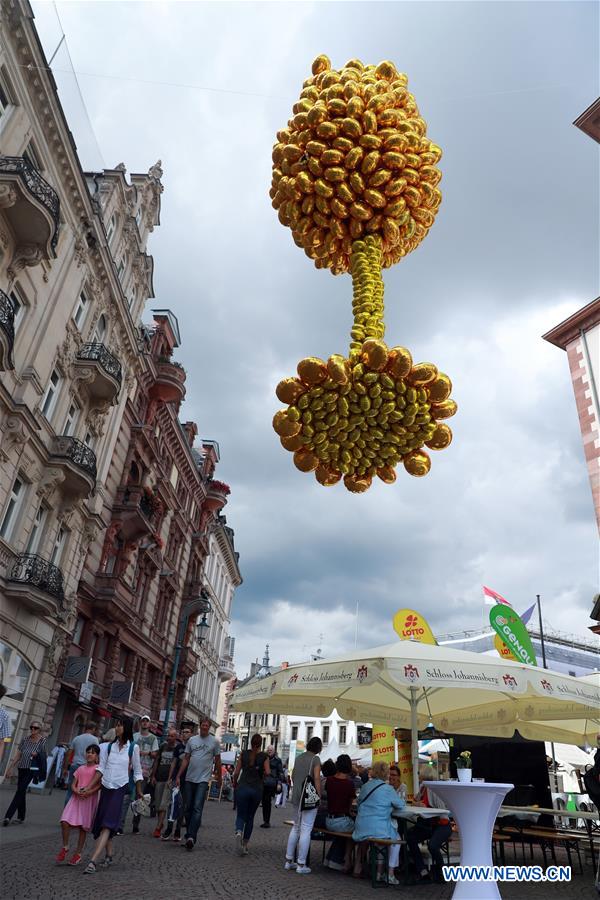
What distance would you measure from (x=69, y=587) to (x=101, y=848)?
15388 millimetres

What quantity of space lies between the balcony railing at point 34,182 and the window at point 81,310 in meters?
4.66

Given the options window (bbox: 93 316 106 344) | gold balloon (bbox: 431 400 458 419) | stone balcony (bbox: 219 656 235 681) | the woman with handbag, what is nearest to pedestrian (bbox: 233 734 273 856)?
the woman with handbag

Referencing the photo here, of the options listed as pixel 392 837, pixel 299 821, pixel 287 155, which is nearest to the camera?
pixel 287 155

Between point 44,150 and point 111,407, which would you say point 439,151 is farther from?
point 111,407

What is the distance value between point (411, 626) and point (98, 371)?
1342 cm

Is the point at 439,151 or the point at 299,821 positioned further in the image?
the point at 299,821

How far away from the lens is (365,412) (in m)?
4.27

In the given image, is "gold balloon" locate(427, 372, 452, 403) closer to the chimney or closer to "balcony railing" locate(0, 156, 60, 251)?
"balcony railing" locate(0, 156, 60, 251)

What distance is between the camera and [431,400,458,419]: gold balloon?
452cm

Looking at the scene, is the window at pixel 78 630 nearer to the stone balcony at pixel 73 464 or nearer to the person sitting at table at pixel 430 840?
the stone balcony at pixel 73 464

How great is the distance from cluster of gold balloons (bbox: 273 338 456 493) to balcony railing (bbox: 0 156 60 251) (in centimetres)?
1474

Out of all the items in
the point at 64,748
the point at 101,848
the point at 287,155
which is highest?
the point at 287,155

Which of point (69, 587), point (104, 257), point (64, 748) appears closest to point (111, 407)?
point (104, 257)

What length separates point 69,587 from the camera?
21516mm
